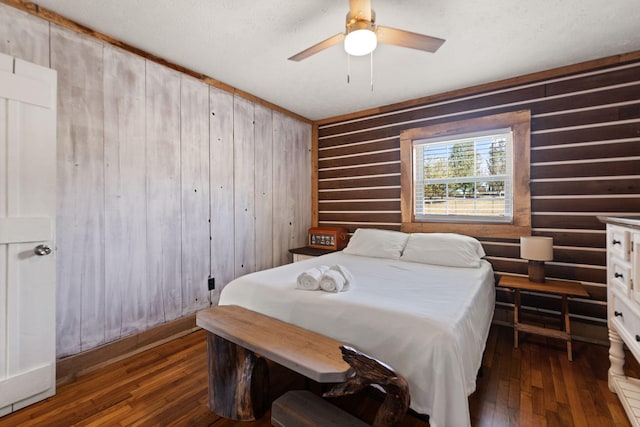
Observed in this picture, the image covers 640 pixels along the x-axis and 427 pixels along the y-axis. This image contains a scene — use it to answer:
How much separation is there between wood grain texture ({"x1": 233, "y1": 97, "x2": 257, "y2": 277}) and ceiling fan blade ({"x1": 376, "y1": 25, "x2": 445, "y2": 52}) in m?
1.96

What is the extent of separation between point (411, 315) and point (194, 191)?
2.31 metres

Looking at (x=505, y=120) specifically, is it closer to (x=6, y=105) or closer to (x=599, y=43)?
(x=599, y=43)

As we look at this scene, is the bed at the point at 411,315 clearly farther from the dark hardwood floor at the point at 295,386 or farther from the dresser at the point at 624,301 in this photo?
the dresser at the point at 624,301

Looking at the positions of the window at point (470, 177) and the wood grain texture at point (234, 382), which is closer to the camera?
the wood grain texture at point (234, 382)

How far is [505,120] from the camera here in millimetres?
2865

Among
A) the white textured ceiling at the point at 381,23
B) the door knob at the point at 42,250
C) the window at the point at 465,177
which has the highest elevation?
the white textured ceiling at the point at 381,23

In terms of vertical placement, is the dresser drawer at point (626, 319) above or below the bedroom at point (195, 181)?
below

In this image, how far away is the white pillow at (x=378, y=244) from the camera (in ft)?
9.94

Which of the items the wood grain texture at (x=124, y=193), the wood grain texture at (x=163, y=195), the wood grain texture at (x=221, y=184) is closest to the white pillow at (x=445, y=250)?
the wood grain texture at (x=221, y=184)

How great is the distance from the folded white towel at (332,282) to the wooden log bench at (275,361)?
1.05 feet

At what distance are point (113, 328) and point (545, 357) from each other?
345 centimetres

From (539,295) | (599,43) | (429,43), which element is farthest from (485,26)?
(539,295)

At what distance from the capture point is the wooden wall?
6.59ft

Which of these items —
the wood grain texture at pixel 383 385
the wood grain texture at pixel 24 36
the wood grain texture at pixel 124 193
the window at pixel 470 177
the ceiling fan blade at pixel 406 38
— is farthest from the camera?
the window at pixel 470 177
